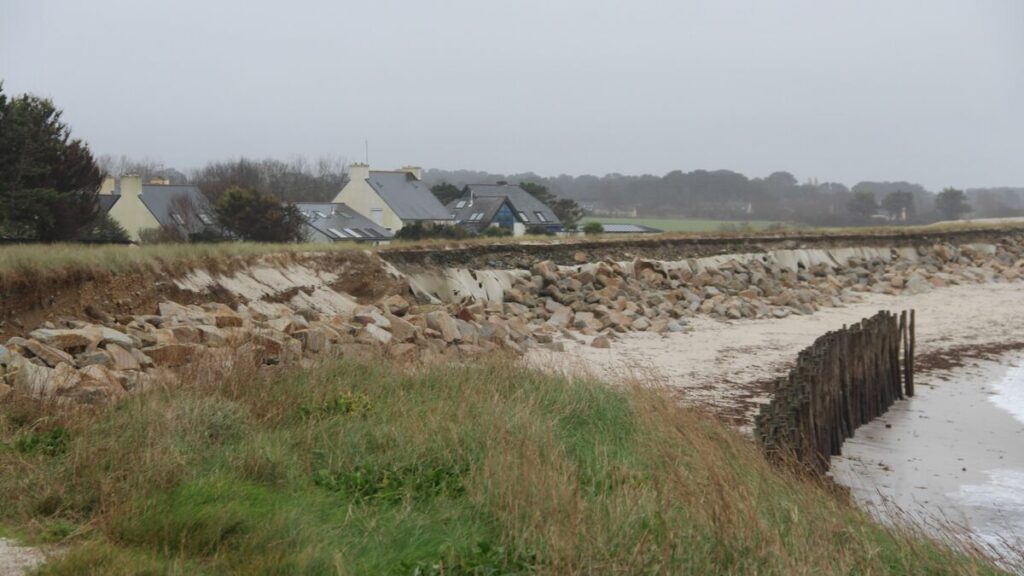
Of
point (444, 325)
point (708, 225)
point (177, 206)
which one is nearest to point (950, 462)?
point (444, 325)

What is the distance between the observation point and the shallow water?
35.4 ft

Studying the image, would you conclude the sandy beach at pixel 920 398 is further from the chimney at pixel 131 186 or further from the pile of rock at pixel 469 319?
the chimney at pixel 131 186

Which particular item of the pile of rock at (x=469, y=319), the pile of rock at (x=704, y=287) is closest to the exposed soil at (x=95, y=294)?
the pile of rock at (x=469, y=319)

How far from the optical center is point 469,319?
789 inches

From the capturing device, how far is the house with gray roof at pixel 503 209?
5775cm

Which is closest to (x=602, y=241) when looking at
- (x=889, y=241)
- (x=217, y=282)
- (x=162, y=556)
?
(x=217, y=282)

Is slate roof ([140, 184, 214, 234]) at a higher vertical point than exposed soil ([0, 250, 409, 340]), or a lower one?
higher

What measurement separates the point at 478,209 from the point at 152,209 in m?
20.2

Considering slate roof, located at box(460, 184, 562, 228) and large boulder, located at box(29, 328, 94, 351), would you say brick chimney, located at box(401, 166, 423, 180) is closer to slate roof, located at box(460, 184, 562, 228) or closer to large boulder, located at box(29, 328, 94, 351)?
slate roof, located at box(460, 184, 562, 228)

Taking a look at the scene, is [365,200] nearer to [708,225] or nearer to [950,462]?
[708,225]

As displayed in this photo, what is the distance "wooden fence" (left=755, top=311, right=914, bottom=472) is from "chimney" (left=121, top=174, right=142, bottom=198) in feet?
113

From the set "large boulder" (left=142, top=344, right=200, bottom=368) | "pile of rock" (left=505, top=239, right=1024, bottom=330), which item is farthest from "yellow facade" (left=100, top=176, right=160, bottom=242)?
"large boulder" (left=142, top=344, right=200, bottom=368)

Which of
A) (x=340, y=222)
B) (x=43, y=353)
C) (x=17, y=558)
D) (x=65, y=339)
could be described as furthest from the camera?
(x=340, y=222)

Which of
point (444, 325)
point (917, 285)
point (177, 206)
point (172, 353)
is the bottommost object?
point (917, 285)
